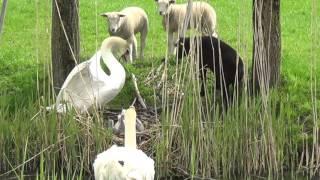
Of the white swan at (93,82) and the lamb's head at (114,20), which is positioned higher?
the lamb's head at (114,20)

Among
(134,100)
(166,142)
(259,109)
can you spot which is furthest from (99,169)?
(134,100)

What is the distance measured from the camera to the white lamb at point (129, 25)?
35.0 feet

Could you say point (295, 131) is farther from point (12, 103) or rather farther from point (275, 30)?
point (12, 103)

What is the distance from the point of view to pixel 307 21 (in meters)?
12.4

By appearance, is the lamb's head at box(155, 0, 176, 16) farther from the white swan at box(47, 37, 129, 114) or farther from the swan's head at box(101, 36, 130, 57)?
the white swan at box(47, 37, 129, 114)

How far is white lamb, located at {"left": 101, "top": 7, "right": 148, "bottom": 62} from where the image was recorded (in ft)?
35.0

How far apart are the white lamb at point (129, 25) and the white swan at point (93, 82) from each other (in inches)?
116

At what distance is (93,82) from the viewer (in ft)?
24.4

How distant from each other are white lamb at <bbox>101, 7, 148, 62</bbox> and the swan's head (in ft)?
8.58

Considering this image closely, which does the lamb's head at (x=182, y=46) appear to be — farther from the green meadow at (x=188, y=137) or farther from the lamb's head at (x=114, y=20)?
the lamb's head at (x=114, y=20)

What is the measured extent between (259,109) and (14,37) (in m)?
6.00

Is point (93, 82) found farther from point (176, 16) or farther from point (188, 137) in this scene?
point (176, 16)

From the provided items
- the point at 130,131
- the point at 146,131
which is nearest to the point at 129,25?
the point at 146,131

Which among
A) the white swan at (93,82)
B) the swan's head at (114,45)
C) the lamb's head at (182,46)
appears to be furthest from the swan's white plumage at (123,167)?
the swan's head at (114,45)
